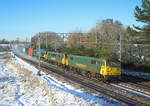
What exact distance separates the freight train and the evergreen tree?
896cm

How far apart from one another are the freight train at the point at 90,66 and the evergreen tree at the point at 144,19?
896 cm

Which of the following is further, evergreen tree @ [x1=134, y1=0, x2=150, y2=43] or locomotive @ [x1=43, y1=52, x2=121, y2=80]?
evergreen tree @ [x1=134, y1=0, x2=150, y2=43]

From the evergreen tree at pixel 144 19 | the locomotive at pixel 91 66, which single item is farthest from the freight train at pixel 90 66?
the evergreen tree at pixel 144 19

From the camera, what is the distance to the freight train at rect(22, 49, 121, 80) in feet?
53.6

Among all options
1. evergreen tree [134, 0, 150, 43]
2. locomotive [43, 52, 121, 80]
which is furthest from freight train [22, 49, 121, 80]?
evergreen tree [134, 0, 150, 43]

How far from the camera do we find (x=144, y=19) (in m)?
22.7

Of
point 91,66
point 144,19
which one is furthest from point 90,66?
point 144,19

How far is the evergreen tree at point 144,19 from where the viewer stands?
2216 cm

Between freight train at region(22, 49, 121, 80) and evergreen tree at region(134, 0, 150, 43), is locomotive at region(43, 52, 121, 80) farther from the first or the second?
evergreen tree at region(134, 0, 150, 43)

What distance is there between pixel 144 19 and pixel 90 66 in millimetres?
11034

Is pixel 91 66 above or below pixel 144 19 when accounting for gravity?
below

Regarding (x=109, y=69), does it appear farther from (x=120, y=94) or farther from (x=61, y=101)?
(x=61, y=101)

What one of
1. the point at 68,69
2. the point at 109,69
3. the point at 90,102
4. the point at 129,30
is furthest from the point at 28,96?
the point at 129,30

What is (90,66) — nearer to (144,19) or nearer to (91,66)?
(91,66)
